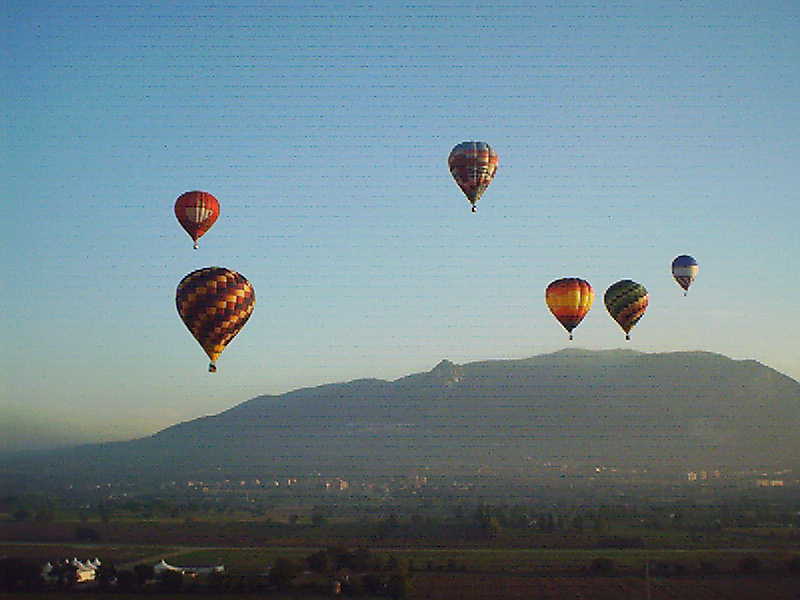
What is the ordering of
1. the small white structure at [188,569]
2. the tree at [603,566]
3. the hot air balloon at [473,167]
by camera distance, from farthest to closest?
the tree at [603,566], the small white structure at [188,569], the hot air balloon at [473,167]

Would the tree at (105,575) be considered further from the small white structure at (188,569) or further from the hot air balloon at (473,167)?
the hot air balloon at (473,167)

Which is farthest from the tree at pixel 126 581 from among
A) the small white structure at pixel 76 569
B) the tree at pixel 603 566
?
the tree at pixel 603 566

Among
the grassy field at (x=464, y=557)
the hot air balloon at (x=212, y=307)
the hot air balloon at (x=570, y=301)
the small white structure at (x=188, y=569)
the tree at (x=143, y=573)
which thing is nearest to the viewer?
the hot air balloon at (x=212, y=307)

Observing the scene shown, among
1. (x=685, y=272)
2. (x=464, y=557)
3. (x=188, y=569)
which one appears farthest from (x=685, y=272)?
(x=188, y=569)

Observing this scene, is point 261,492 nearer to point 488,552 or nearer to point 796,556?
point 488,552

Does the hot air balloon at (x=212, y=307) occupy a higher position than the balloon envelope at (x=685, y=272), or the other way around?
the balloon envelope at (x=685, y=272)

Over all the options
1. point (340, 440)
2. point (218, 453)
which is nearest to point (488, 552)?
point (218, 453)

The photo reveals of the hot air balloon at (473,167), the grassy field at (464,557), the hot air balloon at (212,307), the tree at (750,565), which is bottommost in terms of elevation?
the tree at (750,565)
